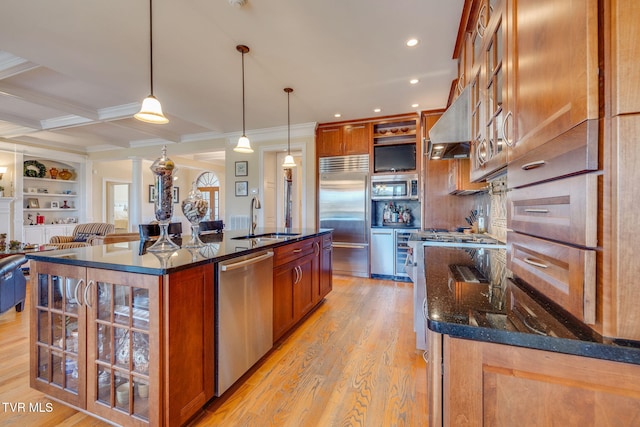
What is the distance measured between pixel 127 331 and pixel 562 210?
69.9 inches

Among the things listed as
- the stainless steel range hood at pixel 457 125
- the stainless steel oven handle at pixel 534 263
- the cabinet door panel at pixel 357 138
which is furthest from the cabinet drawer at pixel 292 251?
the cabinet door panel at pixel 357 138

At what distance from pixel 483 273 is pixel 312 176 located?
3.97 m

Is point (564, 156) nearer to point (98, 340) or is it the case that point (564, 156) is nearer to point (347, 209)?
point (98, 340)

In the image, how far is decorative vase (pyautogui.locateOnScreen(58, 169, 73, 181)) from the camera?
689 centimetres

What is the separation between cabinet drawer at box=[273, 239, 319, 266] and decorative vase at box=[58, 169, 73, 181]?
7359 mm

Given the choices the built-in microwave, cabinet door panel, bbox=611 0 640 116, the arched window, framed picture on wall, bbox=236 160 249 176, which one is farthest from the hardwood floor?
the arched window

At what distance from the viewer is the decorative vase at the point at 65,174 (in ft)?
22.6

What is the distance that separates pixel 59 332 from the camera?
1604mm

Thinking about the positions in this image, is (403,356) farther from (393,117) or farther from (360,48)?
(393,117)

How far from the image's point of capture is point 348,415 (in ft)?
5.23

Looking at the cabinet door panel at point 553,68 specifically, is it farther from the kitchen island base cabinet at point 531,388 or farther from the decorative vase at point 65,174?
the decorative vase at point 65,174

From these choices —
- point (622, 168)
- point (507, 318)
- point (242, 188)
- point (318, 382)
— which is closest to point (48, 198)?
point (242, 188)

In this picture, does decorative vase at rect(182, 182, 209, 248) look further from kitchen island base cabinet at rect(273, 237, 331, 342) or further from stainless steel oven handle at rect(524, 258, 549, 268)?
stainless steel oven handle at rect(524, 258, 549, 268)

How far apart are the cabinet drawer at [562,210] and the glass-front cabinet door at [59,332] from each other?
1962mm
